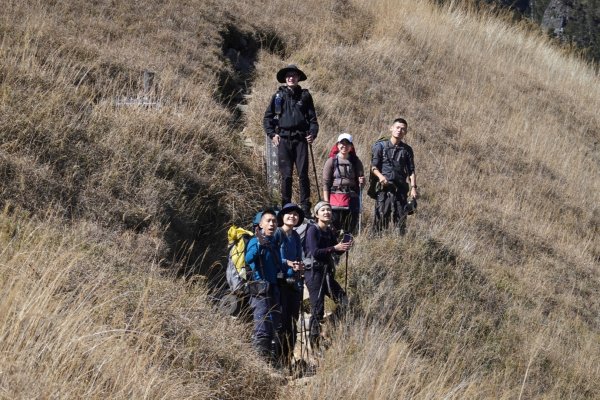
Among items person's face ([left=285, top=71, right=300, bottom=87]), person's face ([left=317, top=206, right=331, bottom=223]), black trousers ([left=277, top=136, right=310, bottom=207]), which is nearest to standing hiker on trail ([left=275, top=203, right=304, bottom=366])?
person's face ([left=317, top=206, right=331, bottom=223])

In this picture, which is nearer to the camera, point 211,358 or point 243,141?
point 211,358

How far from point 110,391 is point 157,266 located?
7.68ft

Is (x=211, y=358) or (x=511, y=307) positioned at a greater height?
(x=211, y=358)

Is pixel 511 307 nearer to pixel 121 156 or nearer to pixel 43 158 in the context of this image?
pixel 121 156

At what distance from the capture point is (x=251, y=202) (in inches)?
326

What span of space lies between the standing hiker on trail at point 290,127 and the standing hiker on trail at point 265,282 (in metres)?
2.19

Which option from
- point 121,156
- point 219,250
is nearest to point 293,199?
point 219,250

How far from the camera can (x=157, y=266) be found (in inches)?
235

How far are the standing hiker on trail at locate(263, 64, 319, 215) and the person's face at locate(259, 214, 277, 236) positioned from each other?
2206mm

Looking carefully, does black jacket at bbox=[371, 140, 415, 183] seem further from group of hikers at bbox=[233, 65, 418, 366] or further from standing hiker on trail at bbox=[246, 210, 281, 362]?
standing hiker on trail at bbox=[246, 210, 281, 362]

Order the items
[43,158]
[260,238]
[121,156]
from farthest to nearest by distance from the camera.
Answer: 1. [121,156]
2. [43,158]
3. [260,238]

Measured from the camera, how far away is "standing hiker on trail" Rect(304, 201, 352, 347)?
643cm

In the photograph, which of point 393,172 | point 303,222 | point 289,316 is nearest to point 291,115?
point 393,172

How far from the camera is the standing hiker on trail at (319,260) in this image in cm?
643
